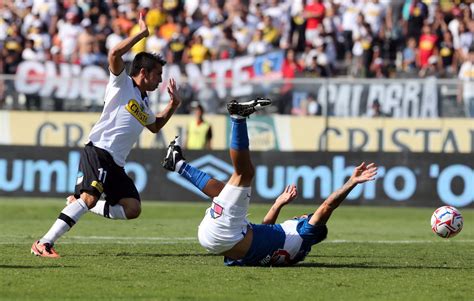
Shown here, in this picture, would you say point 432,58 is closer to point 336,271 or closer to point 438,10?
point 438,10

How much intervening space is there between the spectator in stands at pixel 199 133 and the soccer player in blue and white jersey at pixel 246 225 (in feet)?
39.4

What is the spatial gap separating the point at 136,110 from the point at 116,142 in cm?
45

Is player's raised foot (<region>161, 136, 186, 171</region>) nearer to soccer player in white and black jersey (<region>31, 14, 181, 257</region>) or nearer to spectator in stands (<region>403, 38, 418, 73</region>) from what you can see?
soccer player in white and black jersey (<region>31, 14, 181, 257</region>)

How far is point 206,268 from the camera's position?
11.5 m

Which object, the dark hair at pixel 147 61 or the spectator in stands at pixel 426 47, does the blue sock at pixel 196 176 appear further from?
the spectator in stands at pixel 426 47

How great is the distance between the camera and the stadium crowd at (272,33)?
27.3 meters

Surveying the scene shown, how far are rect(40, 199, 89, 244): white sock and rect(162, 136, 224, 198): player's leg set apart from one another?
3.72ft

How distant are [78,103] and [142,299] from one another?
15.5 m

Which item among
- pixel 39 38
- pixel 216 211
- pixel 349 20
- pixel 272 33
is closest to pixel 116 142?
pixel 216 211

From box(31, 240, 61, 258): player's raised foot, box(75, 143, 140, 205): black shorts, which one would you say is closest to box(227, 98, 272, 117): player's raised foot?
box(75, 143, 140, 205): black shorts

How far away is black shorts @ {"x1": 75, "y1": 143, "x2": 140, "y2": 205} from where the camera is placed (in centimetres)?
1233

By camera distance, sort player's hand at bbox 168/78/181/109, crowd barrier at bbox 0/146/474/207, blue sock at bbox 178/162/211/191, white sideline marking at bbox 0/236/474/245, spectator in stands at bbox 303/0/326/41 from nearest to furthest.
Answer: blue sock at bbox 178/162/211/191 → player's hand at bbox 168/78/181/109 → white sideline marking at bbox 0/236/474/245 → crowd barrier at bbox 0/146/474/207 → spectator in stands at bbox 303/0/326/41

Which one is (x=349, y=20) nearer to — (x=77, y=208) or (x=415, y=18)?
(x=415, y=18)

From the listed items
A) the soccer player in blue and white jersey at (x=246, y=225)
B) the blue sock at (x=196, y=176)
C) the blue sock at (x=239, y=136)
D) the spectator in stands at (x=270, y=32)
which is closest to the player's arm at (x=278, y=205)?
the soccer player in blue and white jersey at (x=246, y=225)
